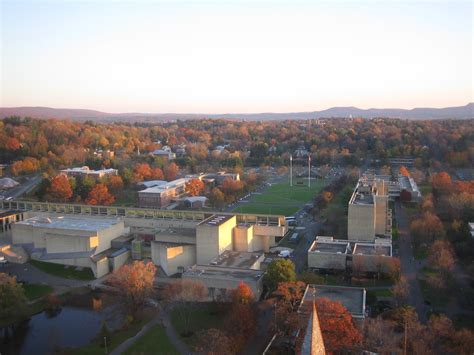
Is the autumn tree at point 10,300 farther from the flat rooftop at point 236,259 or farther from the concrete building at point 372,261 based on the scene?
the concrete building at point 372,261

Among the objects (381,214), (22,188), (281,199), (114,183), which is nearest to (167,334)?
(381,214)

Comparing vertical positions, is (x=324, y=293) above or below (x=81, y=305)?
above

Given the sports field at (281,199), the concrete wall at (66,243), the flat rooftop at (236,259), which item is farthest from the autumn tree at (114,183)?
the flat rooftop at (236,259)

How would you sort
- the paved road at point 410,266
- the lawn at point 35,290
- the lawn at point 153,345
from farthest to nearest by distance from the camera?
1. the lawn at point 35,290
2. the paved road at point 410,266
3. the lawn at point 153,345

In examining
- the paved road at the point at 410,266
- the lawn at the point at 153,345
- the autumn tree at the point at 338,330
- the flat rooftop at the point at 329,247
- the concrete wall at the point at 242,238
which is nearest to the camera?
the autumn tree at the point at 338,330

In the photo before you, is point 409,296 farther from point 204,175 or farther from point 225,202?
point 204,175

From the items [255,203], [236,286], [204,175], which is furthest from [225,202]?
[236,286]

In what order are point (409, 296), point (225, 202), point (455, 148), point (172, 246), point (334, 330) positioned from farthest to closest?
point (455, 148) → point (225, 202) → point (172, 246) → point (409, 296) → point (334, 330)

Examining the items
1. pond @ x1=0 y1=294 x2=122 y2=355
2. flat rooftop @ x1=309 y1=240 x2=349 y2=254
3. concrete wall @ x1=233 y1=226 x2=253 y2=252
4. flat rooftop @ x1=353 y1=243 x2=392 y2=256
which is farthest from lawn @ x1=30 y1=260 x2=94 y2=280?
flat rooftop @ x1=353 y1=243 x2=392 y2=256
